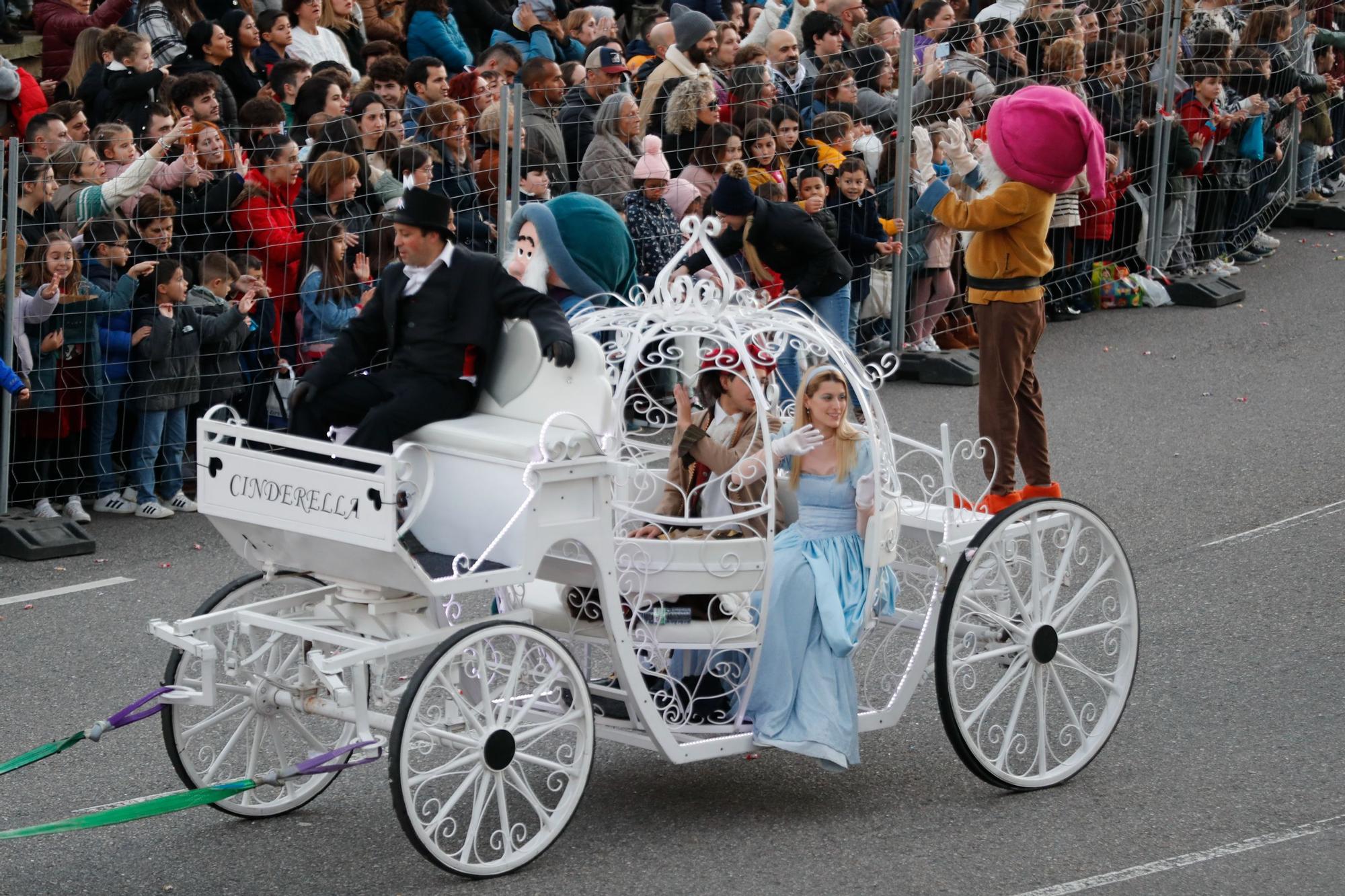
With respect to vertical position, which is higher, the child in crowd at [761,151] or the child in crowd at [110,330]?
the child in crowd at [761,151]

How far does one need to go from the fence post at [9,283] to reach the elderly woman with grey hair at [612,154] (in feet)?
11.2

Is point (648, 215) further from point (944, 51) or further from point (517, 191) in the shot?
point (944, 51)

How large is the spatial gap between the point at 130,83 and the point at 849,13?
21.3 feet

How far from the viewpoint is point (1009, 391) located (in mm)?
8578

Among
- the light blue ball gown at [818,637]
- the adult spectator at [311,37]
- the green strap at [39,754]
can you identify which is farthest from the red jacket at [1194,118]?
the green strap at [39,754]

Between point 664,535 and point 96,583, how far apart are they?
11.9 feet

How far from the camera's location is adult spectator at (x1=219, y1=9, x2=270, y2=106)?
39.2ft

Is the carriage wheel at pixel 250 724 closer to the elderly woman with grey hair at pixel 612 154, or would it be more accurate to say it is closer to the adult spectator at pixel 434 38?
the elderly woman with grey hair at pixel 612 154

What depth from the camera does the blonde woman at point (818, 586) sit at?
649cm

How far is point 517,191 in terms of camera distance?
1131cm

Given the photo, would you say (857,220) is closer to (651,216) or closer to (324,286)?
(651,216)

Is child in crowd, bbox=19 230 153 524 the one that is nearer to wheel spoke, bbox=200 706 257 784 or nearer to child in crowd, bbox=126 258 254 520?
child in crowd, bbox=126 258 254 520

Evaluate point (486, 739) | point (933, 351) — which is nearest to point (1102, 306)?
point (933, 351)

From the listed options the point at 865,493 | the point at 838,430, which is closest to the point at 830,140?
the point at 838,430
